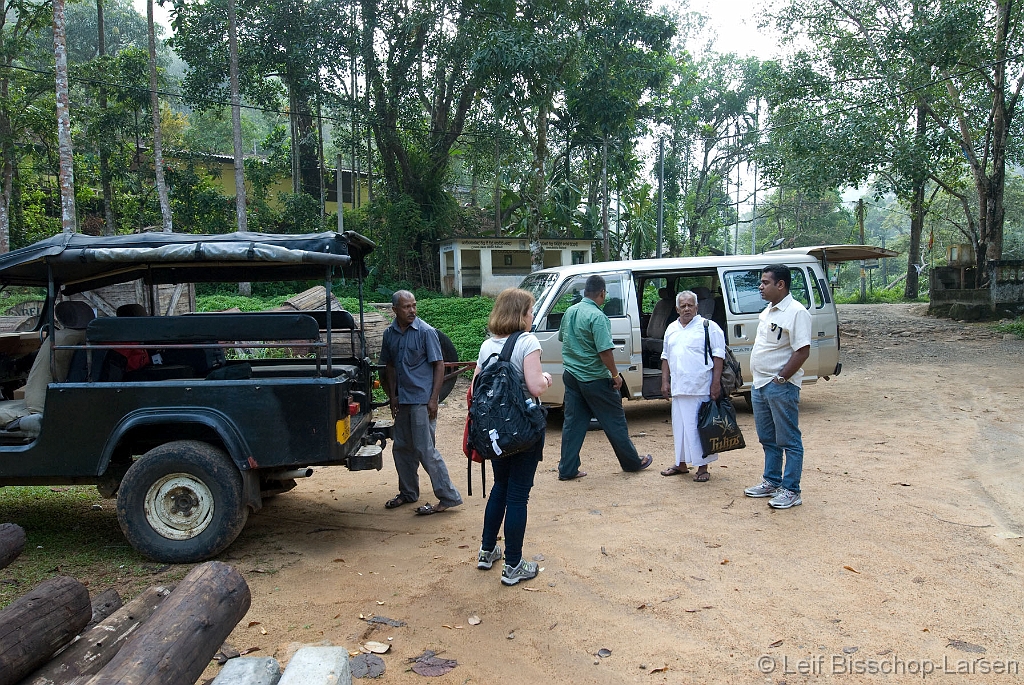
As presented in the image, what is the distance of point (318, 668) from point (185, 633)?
1.64ft

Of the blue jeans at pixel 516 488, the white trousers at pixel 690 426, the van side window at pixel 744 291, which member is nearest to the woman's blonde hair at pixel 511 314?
the blue jeans at pixel 516 488

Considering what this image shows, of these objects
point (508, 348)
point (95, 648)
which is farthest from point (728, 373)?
point (95, 648)

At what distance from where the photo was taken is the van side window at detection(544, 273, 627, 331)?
8.40 meters

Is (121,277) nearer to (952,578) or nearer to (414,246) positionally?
(952,578)

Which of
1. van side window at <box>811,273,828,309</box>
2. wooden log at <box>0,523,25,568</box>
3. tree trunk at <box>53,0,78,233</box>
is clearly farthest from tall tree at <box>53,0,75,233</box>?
van side window at <box>811,273,828,309</box>

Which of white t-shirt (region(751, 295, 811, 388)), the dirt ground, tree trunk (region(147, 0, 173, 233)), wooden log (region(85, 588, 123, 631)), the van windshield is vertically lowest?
the dirt ground

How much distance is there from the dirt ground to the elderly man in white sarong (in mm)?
355

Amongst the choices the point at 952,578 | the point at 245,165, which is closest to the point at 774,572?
the point at 952,578

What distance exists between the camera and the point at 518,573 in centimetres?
416

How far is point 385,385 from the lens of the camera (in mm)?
5633

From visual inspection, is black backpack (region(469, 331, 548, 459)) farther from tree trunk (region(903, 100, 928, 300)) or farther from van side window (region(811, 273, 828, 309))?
tree trunk (region(903, 100, 928, 300))

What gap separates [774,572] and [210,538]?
344 cm

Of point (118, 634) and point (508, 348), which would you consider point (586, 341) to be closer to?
point (508, 348)

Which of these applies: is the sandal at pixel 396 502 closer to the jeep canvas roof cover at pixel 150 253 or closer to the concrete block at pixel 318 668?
the jeep canvas roof cover at pixel 150 253
